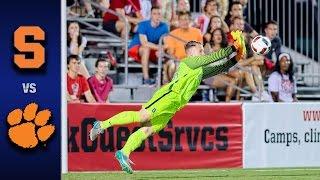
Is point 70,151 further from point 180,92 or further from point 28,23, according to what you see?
point 28,23

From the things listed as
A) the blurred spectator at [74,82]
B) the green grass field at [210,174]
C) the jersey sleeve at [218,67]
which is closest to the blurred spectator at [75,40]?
the blurred spectator at [74,82]

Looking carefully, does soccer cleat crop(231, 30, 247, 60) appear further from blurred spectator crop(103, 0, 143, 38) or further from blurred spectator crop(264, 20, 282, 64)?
→ blurred spectator crop(264, 20, 282, 64)

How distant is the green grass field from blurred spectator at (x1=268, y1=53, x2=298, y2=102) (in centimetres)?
280

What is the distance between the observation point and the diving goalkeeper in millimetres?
14398

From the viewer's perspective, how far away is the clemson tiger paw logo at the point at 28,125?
1025cm

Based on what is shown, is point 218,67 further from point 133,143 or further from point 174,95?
point 133,143

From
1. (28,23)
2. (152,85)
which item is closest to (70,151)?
(152,85)

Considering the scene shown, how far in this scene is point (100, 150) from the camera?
55.5ft

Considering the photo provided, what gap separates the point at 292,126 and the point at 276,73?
6.20 feet

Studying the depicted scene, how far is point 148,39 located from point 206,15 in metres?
1.70

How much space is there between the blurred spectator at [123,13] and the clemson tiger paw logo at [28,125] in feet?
32.4

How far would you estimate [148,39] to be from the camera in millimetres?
19422

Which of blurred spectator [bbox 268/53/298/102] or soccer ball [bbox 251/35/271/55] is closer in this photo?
soccer ball [bbox 251/35/271/55]

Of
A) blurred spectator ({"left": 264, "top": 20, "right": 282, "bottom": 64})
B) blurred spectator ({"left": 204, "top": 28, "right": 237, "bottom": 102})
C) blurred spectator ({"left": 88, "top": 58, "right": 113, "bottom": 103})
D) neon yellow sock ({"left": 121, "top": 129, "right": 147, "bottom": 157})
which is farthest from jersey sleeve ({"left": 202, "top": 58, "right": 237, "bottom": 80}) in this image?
blurred spectator ({"left": 264, "top": 20, "right": 282, "bottom": 64})
